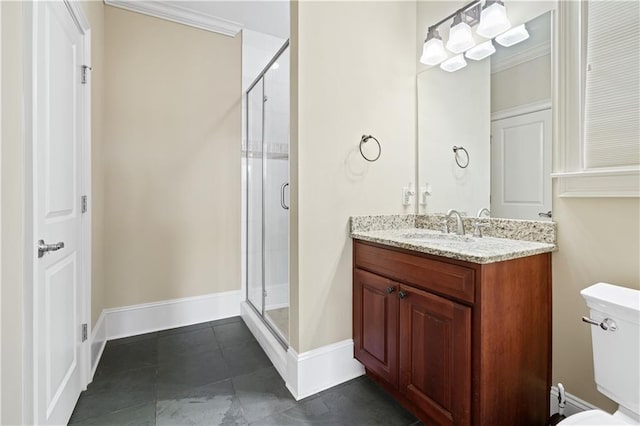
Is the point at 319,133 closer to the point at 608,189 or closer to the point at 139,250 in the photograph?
the point at 608,189

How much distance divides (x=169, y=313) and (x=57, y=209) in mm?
1544

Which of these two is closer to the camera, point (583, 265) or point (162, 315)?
point (583, 265)

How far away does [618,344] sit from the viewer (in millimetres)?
1105

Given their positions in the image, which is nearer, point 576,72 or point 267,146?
point 576,72

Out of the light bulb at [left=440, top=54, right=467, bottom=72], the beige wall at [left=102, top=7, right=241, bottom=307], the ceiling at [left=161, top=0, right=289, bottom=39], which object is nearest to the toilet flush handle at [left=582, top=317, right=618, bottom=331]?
the light bulb at [left=440, top=54, right=467, bottom=72]

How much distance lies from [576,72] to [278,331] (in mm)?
2242

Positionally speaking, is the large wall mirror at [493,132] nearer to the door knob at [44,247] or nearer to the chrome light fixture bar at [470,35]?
the chrome light fixture bar at [470,35]

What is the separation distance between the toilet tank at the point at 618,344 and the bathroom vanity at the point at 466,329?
0.24 meters

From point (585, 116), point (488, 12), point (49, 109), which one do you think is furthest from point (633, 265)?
point (49, 109)

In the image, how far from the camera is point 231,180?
295cm

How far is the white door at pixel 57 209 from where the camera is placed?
122 centimetres

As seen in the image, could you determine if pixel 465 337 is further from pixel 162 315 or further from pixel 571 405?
pixel 162 315

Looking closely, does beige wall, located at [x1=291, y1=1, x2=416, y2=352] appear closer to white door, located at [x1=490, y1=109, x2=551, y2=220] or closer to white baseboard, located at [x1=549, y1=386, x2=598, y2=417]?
white door, located at [x1=490, y1=109, x2=551, y2=220]

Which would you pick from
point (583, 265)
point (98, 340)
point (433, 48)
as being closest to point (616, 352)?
point (583, 265)
